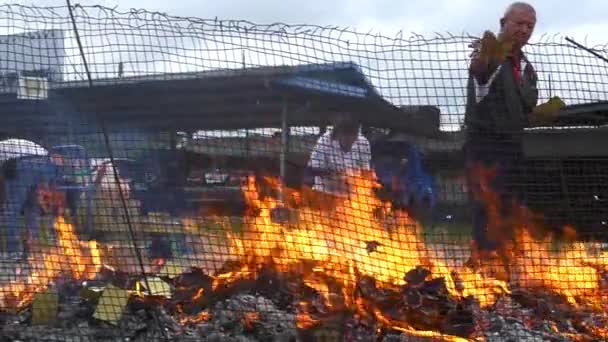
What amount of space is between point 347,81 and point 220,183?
4.48 ft

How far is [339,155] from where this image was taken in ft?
18.8

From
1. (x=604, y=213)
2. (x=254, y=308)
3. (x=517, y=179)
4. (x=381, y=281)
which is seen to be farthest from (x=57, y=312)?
(x=604, y=213)

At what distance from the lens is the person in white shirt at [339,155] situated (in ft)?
18.8

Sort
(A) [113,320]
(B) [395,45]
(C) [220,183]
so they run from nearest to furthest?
(B) [395,45] → (A) [113,320] → (C) [220,183]

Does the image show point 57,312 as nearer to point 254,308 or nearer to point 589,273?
point 254,308

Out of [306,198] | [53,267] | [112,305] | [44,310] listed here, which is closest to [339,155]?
[306,198]

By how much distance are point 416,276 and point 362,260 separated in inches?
13.3

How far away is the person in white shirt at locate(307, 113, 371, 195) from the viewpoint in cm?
573

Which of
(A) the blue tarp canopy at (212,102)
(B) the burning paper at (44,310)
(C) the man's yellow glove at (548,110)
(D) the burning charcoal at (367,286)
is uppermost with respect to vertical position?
(A) the blue tarp canopy at (212,102)

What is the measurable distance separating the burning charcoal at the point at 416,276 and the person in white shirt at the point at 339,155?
69cm

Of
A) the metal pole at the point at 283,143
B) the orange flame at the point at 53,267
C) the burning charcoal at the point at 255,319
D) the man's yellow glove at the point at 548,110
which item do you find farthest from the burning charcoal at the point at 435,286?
the orange flame at the point at 53,267

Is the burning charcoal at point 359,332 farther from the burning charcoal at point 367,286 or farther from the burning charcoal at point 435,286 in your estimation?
the burning charcoal at point 435,286

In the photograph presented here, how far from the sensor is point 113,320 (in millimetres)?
5559

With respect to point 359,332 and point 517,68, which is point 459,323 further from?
point 517,68
